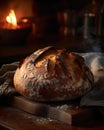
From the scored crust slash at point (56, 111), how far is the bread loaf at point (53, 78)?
2 centimetres

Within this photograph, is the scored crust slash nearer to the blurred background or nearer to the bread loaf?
the bread loaf

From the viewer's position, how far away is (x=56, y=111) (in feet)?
2.72

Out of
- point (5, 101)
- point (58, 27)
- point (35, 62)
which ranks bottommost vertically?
point (58, 27)

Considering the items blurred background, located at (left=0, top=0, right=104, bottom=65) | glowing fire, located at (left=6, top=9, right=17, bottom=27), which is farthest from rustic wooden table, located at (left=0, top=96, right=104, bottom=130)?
glowing fire, located at (left=6, top=9, right=17, bottom=27)

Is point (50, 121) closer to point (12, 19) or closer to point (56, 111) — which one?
point (56, 111)

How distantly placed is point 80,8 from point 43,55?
168cm

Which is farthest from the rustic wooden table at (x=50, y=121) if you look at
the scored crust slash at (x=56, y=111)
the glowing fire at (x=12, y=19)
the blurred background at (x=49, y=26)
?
the glowing fire at (x=12, y=19)

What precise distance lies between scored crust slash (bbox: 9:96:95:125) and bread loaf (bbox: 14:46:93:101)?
19 millimetres

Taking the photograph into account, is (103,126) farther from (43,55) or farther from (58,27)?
(58,27)

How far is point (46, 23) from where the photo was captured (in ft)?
8.05

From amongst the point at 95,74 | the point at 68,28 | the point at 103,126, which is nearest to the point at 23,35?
the point at 68,28

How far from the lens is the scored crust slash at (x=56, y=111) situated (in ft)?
2.64

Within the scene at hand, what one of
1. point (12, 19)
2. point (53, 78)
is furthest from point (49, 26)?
point (53, 78)

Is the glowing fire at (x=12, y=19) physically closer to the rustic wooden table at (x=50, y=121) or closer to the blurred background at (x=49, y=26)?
the blurred background at (x=49, y=26)
